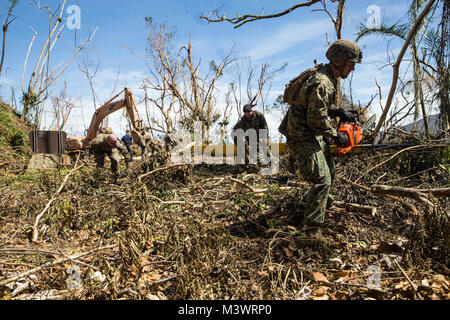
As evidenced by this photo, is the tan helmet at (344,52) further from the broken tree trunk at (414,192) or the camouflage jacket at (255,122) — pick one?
the camouflage jacket at (255,122)

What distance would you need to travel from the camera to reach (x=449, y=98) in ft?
16.4

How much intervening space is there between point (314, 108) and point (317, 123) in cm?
15

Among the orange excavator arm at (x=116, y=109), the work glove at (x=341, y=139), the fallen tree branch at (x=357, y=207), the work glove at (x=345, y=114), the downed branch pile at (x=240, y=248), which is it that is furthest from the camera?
the orange excavator arm at (x=116, y=109)

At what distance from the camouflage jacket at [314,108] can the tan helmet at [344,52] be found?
125 mm

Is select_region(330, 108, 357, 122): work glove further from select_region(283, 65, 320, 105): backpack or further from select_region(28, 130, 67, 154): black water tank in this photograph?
select_region(28, 130, 67, 154): black water tank

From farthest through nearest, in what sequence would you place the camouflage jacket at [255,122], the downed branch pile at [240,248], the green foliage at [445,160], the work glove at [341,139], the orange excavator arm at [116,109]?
the orange excavator arm at [116,109], the camouflage jacket at [255,122], the green foliage at [445,160], the work glove at [341,139], the downed branch pile at [240,248]

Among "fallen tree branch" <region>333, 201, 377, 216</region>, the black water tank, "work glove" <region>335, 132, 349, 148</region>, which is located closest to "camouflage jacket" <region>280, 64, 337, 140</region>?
"work glove" <region>335, 132, 349, 148</region>

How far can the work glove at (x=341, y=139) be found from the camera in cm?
327

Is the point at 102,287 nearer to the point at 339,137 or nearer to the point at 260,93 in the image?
the point at 339,137

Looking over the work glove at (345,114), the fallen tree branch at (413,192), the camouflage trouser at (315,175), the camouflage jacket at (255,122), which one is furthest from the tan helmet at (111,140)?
the fallen tree branch at (413,192)

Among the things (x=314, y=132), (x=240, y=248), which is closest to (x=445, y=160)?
(x=314, y=132)

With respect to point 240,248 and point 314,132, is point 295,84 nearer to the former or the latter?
point 314,132
